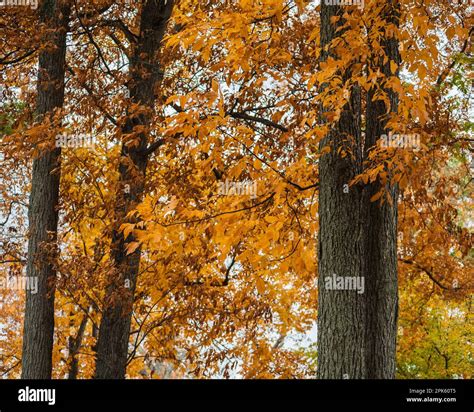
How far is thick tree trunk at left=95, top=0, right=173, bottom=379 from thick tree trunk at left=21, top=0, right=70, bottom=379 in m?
0.89

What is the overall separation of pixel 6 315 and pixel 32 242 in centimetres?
1197

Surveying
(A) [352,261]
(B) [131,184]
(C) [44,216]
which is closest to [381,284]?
(A) [352,261]

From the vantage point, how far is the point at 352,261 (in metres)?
7.33

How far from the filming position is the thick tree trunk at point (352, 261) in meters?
7.28

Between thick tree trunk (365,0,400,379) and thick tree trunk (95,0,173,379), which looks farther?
thick tree trunk (95,0,173,379)

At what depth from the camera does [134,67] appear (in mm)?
11875

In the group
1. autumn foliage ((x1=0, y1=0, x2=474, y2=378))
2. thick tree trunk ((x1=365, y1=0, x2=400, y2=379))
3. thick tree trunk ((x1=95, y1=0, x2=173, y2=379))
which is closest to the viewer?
autumn foliage ((x1=0, y1=0, x2=474, y2=378))

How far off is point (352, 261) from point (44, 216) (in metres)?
5.95

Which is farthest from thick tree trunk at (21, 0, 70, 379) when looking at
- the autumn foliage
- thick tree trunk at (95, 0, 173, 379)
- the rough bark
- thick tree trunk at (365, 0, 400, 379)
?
thick tree trunk at (365, 0, 400, 379)

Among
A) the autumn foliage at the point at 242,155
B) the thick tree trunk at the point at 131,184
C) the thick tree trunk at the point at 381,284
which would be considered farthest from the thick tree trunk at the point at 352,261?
the thick tree trunk at the point at 131,184

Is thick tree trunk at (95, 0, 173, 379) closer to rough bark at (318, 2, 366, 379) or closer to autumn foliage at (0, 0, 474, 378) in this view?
autumn foliage at (0, 0, 474, 378)

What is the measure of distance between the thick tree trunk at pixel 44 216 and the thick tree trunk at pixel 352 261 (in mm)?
4910

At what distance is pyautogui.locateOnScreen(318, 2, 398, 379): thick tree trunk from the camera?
7277mm

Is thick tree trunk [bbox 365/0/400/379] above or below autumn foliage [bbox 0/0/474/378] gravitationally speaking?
below
